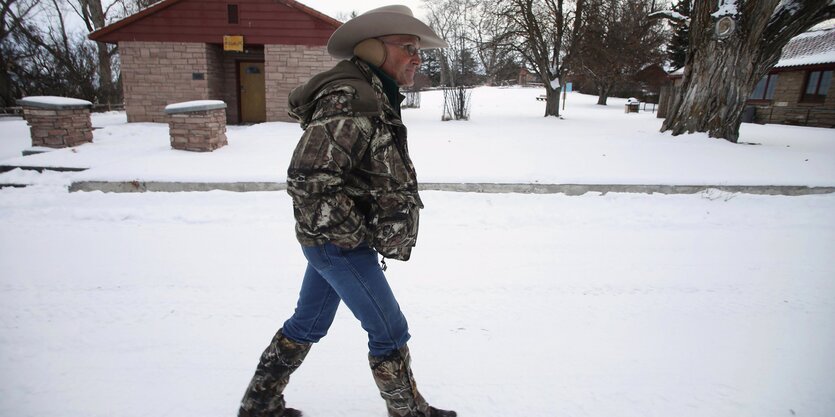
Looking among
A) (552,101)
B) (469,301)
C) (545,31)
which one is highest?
(545,31)

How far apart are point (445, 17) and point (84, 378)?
186ft

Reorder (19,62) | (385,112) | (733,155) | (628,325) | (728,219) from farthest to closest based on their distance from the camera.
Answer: (19,62) → (733,155) → (728,219) → (628,325) → (385,112)

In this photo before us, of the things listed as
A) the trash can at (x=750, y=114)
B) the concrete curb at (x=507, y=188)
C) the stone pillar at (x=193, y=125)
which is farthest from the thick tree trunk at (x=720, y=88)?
the trash can at (x=750, y=114)

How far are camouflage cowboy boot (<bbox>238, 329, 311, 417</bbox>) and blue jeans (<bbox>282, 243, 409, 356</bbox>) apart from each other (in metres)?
0.06

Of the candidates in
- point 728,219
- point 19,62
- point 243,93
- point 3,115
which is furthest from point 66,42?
point 728,219

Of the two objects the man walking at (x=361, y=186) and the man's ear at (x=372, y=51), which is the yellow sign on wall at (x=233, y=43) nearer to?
the man walking at (x=361, y=186)

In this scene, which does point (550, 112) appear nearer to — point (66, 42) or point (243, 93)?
point (243, 93)

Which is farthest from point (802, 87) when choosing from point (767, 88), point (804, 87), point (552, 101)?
point (552, 101)

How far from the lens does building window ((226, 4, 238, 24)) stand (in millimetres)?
12734

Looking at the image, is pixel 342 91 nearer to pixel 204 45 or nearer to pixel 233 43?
pixel 233 43

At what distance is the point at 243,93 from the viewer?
14633mm

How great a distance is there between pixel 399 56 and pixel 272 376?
1.51 meters

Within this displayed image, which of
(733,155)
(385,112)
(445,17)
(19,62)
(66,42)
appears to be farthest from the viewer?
(445,17)

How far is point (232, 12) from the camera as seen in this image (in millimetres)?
12766
